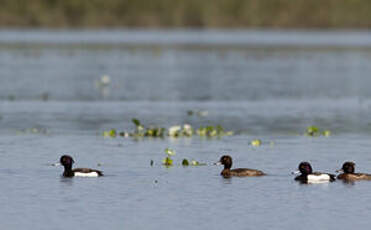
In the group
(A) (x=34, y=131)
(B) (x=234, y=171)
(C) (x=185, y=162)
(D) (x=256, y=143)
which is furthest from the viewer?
(A) (x=34, y=131)

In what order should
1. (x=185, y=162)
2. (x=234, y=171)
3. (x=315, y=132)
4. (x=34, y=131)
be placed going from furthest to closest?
(x=34, y=131) → (x=315, y=132) → (x=185, y=162) → (x=234, y=171)

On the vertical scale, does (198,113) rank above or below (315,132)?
above

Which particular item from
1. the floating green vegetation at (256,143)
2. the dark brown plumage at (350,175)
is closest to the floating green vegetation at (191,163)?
the dark brown plumage at (350,175)

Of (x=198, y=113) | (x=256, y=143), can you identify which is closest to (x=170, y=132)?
(x=256, y=143)

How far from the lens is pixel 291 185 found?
27.5 metres

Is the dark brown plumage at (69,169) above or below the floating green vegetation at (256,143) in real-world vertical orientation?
below

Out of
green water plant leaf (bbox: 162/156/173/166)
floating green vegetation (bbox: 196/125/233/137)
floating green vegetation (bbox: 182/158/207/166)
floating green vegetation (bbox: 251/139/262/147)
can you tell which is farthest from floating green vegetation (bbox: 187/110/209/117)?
green water plant leaf (bbox: 162/156/173/166)

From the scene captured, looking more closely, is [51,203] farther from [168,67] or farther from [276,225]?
[168,67]

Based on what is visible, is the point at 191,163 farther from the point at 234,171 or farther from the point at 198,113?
the point at 198,113

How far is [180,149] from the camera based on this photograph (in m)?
35.1

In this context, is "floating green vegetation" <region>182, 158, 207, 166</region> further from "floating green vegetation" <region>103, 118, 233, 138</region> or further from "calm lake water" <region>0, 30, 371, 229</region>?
"floating green vegetation" <region>103, 118, 233, 138</region>

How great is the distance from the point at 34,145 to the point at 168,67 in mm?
58362

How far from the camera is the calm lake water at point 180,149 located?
77.5ft

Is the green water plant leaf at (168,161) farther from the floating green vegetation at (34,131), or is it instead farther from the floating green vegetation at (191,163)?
the floating green vegetation at (34,131)
